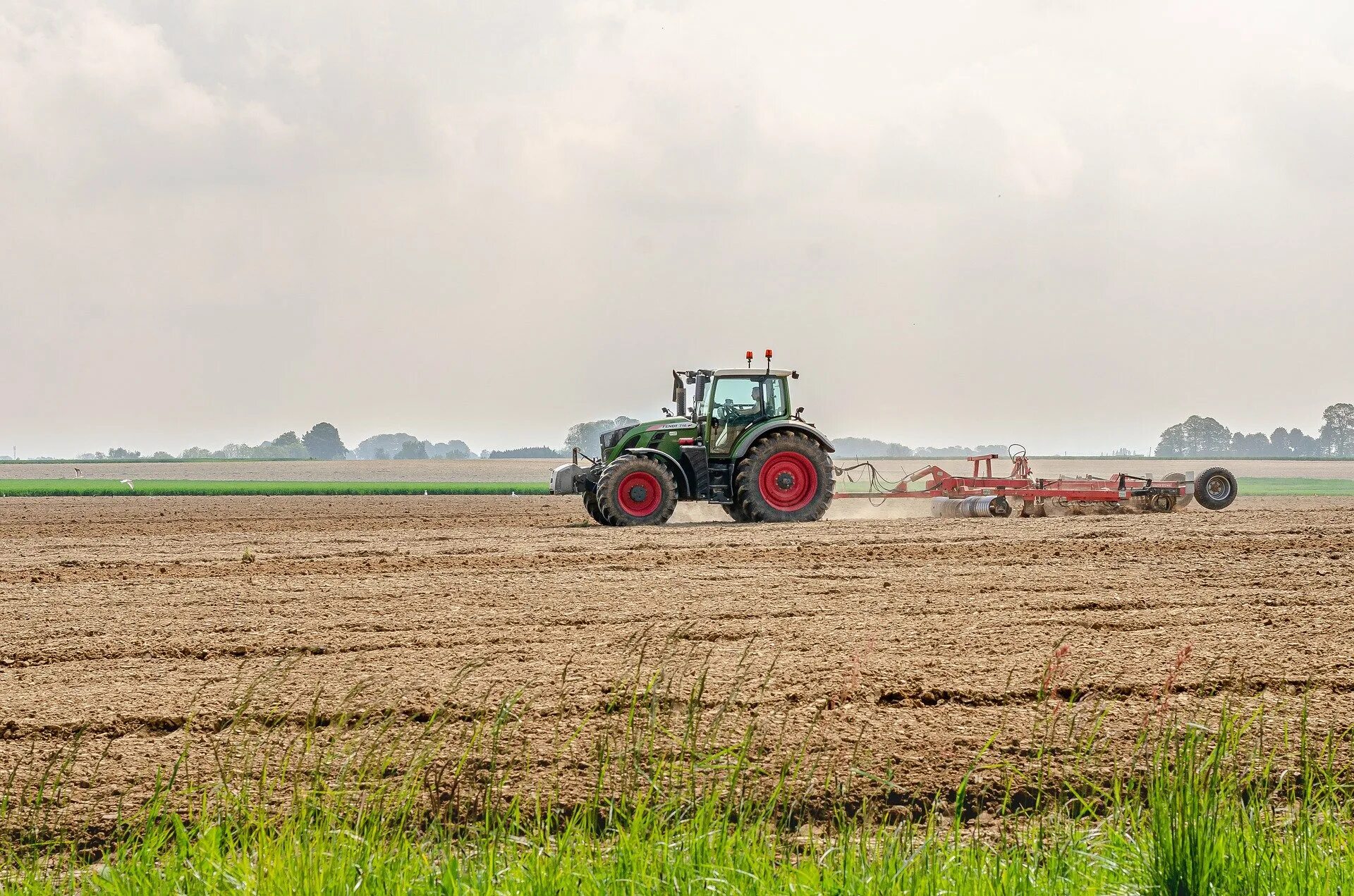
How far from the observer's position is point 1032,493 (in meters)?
19.3

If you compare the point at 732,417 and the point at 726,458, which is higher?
the point at 732,417

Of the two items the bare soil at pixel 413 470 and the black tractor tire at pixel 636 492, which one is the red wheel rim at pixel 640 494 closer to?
the black tractor tire at pixel 636 492

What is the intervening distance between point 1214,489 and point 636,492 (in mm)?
10535

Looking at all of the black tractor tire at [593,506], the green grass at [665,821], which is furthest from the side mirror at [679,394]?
the green grass at [665,821]

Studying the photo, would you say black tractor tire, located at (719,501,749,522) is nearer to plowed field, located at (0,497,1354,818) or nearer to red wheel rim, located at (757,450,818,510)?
red wheel rim, located at (757,450,818,510)

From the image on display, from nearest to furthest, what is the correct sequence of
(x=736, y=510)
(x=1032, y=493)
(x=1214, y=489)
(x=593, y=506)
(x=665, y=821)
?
(x=665, y=821) < (x=736, y=510) < (x=593, y=506) < (x=1032, y=493) < (x=1214, y=489)

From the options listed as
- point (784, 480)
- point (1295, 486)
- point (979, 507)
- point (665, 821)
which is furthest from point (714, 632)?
point (1295, 486)

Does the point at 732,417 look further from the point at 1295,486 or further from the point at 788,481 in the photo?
the point at 1295,486

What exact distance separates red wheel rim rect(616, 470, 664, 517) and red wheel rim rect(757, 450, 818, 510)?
1.53m

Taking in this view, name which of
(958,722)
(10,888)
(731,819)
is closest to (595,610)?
(958,722)

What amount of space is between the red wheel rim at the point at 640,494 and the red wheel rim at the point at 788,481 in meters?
1.53

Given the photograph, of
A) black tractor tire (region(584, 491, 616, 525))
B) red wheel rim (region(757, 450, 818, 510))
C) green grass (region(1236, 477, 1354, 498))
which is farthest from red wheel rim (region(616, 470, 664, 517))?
green grass (region(1236, 477, 1354, 498))

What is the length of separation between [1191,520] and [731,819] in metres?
14.6

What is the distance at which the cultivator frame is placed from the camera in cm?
1938
